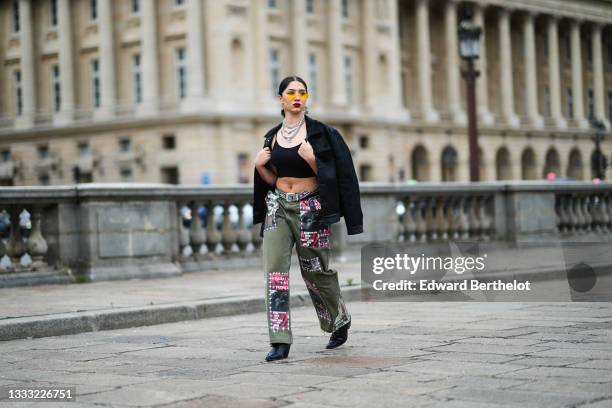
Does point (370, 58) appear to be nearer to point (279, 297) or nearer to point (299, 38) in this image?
point (299, 38)

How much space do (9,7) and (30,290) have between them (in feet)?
194

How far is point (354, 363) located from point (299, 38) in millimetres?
57481

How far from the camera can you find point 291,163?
916 centimetres

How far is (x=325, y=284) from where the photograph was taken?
935 cm

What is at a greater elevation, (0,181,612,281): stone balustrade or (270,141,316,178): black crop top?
(270,141,316,178): black crop top

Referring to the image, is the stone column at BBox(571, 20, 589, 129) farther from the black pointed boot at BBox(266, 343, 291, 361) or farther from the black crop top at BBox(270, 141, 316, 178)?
the black pointed boot at BBox(266, 343, 291, 361)

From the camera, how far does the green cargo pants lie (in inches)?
356

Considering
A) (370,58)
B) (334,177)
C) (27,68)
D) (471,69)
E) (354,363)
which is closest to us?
(354,363)

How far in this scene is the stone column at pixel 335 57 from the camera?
6675 centimetres

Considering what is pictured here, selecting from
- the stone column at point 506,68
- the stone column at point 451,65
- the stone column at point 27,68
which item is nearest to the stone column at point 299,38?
the stone column at point 27,68

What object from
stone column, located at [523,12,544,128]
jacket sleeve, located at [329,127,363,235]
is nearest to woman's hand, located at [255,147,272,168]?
jacket sleeve, located at [329,127,363,235]

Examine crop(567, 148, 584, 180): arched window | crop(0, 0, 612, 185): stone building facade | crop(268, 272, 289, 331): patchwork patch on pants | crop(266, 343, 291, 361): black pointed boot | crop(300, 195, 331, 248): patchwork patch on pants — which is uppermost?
crop(0, 0, 612, 185): stone building facade

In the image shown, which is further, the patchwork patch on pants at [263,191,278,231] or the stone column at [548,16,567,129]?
the stone column at [548,16,567,129]

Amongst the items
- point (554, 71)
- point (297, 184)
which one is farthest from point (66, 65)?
point (297, 184)
